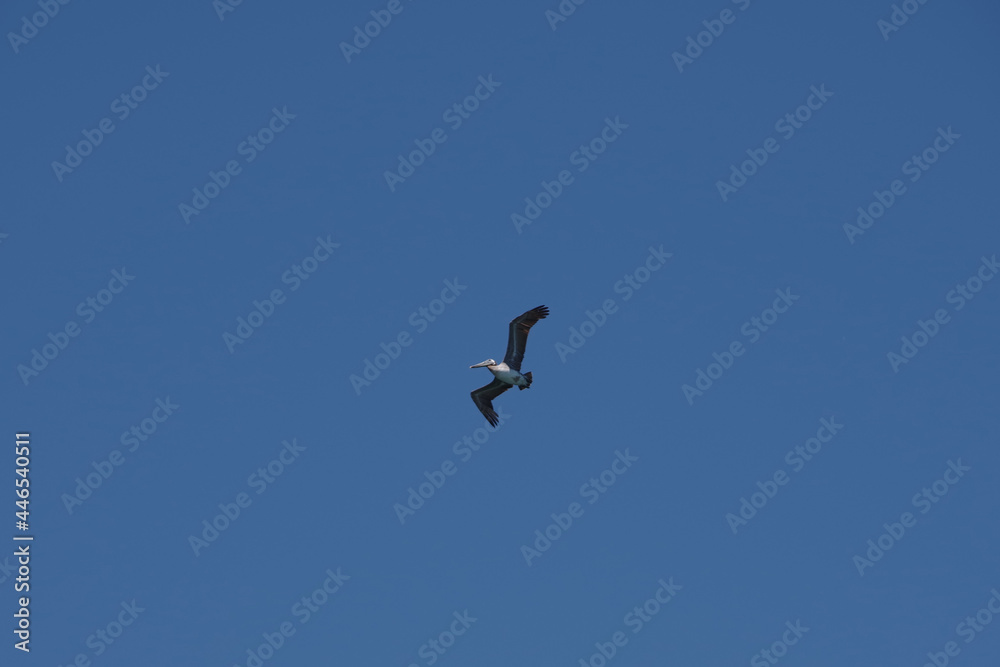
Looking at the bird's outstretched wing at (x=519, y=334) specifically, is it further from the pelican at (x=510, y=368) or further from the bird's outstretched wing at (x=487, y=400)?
the bird's outstretched wing at (x=487, y=400)

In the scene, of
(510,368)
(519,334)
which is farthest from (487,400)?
(519,334)

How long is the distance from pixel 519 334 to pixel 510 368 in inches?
50.8

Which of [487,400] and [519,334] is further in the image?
[487,400]

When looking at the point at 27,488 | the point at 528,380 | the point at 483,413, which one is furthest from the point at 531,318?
the point at 27,488

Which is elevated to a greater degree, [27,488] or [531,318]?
[531,318]

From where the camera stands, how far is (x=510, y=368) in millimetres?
34250

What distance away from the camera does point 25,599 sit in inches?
1339

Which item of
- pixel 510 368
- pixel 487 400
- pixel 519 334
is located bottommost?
pixel 487 400

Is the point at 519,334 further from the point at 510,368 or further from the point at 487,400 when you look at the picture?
the point at 487,400

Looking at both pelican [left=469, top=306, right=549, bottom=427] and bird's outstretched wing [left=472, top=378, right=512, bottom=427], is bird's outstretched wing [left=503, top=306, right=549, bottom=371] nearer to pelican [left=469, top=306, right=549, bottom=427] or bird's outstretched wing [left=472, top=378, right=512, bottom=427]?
pelican [left=469, top=306, right=549, bottom=427]

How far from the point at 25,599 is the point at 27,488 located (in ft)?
12.4

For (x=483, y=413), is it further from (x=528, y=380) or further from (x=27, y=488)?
(x=27, y=488)

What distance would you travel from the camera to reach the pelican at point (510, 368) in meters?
33.3

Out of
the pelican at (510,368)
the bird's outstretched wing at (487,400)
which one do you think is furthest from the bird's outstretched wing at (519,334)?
the bird's outstretched wing at (487,400)
